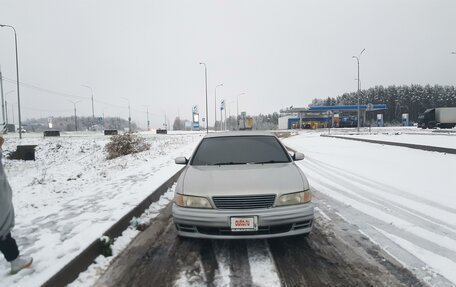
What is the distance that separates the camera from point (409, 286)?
3289 mm

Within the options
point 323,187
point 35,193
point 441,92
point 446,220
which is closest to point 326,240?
point 446,220

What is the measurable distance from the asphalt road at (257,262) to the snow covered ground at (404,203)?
364mm

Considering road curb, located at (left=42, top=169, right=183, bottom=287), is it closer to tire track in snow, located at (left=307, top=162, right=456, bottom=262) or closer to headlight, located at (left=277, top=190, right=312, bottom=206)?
headlight, located at (left=277, top=190, right=312, bottom=206)

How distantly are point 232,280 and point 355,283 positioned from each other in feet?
4.33

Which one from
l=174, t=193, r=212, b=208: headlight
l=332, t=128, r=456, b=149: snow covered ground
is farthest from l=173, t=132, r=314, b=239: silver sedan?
l=332, t=128, r=456, b=149: snow covered ground

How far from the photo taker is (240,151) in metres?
5.46

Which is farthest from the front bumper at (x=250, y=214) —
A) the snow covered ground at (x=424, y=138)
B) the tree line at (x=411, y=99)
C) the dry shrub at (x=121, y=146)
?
the tree line at (x=411, y=99)

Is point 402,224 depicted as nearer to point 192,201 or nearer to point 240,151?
point 240,151

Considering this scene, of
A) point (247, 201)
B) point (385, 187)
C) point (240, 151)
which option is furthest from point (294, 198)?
point (385, 187)

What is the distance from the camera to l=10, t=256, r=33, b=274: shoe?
3477mm

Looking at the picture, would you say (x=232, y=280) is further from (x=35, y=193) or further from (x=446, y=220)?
(x=35, y=193)

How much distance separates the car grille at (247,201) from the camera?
Answer: 3941 mm

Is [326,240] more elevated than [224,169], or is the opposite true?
[224,169]

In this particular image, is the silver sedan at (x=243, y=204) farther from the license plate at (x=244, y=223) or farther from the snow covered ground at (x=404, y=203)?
the snow covered ground at (x=404, y=203)
